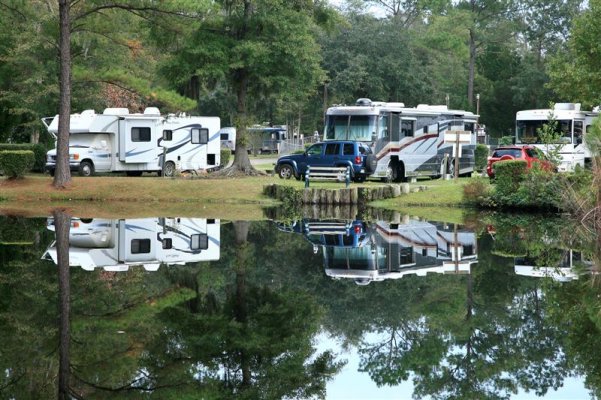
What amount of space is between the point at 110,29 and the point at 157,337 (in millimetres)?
23075

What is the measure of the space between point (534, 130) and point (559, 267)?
24417mm

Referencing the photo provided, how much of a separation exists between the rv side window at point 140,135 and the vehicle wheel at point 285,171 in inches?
219

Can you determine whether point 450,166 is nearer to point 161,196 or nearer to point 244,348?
point 161,196

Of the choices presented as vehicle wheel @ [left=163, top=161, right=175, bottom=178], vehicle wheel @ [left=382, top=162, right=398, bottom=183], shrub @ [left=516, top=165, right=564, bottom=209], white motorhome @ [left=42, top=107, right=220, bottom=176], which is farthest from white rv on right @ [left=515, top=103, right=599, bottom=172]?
vehicle wheel @ [left=163, top=161, right=175, bottom=178]

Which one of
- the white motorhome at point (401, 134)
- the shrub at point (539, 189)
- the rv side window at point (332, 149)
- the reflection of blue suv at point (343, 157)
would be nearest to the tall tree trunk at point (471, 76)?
the white motorhome at point (401, 134)

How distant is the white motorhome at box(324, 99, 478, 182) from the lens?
3709 centimetres

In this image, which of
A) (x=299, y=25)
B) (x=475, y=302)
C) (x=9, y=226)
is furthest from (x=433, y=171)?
(x=475, y=302)

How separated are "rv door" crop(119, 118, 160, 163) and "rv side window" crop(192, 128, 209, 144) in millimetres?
2004

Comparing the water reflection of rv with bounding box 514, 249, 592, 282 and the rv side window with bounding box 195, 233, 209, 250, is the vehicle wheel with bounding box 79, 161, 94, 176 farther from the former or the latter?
the water reflection of rv with bounding box 514, 249, 592, 282

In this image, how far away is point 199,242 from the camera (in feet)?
71.2

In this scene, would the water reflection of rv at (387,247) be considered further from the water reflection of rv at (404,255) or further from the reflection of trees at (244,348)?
the reflection of trees at (244,348)

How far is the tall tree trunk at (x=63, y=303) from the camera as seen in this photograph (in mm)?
9633

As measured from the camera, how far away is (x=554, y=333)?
1232 centimetres

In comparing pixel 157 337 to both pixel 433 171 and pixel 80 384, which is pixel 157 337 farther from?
pixel 433 171
